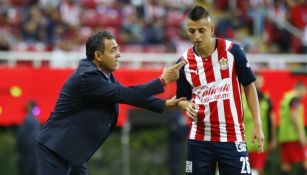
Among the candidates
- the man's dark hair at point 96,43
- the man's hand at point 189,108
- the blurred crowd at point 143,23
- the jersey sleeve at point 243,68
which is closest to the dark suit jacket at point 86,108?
the man's dark hair at point 96,43

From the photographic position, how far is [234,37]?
20.2m

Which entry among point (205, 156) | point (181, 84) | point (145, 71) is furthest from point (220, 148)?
point (145, 71)

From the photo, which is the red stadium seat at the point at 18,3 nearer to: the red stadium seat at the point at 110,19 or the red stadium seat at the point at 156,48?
the red stadium seat at the point at 110,19

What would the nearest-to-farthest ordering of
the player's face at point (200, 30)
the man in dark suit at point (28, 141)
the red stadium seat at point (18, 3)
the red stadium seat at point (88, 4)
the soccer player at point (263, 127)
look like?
1. the player's face at point (200, 30)
2. the soccer player at point (263, 127)
3. the man in dark suit at point (28, 141)
4. the red stadium seat at point (18, 3)
5. the red stadium seat at point (88, 4)

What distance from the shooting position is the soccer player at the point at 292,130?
15211mm

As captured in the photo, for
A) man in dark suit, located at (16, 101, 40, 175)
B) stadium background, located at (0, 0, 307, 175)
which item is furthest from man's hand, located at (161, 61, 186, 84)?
stadium background, located at (0, 0, 307, 175)

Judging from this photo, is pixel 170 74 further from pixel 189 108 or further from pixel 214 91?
pixel 214 91

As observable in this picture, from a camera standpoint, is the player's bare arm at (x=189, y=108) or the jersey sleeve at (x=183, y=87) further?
the jersey sleeve at (x=183, y=87)

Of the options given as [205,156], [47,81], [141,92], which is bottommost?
[205,156]

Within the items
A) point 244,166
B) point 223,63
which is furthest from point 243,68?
point 244,166

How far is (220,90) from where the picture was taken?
8367 mm

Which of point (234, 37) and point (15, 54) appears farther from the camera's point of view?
point (234, 37)

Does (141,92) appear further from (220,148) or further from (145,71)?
Result: (145,71)

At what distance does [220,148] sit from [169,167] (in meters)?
9.30
